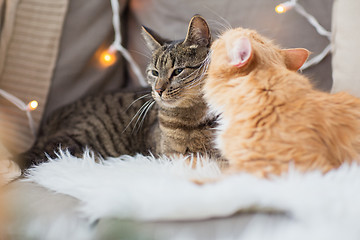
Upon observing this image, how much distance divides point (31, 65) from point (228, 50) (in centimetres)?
93

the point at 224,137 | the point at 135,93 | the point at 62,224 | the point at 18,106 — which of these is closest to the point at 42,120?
the point at 18,106

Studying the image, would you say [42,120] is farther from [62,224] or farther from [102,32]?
[62,224]

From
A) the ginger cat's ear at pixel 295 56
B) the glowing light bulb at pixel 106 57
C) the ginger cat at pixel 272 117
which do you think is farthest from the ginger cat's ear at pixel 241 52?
the glowing light bulb at pixel 106 57

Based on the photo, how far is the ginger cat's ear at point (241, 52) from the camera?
717 millimetres

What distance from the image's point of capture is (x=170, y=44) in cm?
112

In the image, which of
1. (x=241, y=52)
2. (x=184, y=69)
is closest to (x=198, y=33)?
(x=184, y=69)

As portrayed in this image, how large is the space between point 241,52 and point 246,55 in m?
0.01

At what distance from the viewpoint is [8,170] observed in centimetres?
96

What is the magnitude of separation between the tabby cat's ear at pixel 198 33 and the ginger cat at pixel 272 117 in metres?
0.20

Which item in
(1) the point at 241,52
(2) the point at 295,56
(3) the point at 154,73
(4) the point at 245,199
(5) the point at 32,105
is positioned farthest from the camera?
(5) the point at 32,105

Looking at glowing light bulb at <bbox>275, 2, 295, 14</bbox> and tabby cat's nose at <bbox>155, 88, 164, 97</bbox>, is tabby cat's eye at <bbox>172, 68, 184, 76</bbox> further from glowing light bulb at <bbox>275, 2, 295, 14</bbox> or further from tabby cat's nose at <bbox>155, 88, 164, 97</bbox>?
glowing light bulb at <bbox>275, 2, 295, 14</bbox>

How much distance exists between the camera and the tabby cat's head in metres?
1.01

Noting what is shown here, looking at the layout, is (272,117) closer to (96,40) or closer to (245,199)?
(245,199)

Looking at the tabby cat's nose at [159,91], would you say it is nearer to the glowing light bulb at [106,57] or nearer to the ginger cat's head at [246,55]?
the ginger cat's head at [246,55]
